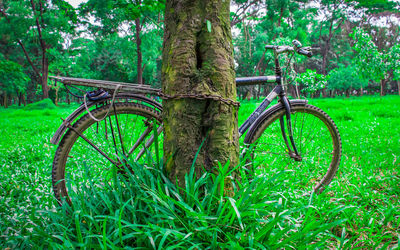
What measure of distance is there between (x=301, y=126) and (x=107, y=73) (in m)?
31.3

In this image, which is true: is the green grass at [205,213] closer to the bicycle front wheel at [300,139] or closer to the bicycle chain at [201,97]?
the bicycle front wheel at [300,139]

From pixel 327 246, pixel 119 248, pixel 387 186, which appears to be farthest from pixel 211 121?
pixel 387 186

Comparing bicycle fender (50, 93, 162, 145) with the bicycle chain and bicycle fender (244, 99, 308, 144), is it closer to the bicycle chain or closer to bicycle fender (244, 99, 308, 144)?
the bicycle chain

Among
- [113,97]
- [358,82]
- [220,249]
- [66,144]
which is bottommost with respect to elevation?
Result: [220,249]

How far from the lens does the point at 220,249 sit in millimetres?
1138

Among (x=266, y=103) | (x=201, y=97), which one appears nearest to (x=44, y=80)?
(x=266, y=103)

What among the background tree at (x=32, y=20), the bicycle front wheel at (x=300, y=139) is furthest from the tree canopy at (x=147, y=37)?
the bicycle front wheel at (x=300, y=139)

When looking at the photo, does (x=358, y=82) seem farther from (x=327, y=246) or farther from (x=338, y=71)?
(x=327, y=246)

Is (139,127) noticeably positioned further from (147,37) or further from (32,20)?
(32,20)

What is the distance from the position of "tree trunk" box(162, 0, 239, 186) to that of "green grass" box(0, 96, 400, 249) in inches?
5.9

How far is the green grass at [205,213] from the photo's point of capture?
113cm

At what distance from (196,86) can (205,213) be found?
732 millimetres

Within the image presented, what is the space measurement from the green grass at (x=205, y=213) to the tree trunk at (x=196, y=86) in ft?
0.50

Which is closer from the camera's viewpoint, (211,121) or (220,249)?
(220,249)
